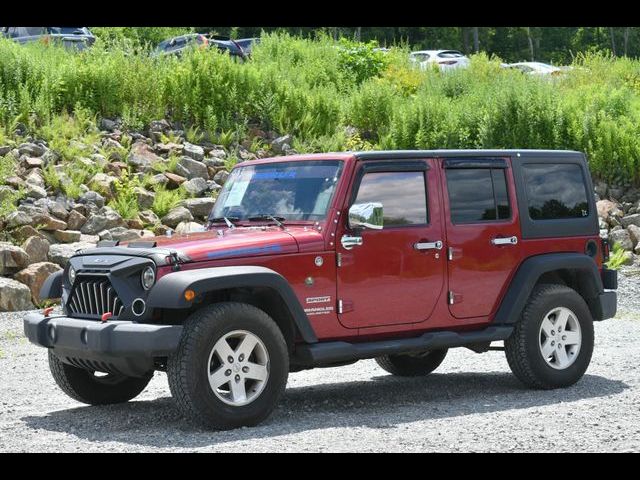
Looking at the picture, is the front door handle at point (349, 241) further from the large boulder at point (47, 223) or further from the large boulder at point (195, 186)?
the large boulder at point (195, 186)

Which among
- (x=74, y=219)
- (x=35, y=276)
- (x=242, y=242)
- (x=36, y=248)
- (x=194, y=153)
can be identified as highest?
(x=242, y=242)

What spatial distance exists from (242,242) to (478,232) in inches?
82.9

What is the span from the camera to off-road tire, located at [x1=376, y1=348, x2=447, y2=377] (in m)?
9.93

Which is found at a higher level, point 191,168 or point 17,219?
point 191,168

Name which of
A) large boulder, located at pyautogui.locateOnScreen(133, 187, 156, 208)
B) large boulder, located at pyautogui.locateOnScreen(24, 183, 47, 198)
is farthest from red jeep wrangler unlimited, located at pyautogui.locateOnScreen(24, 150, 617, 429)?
large boulder, located at pyautogui.locateOnScreen(133, 187, 156, 208)

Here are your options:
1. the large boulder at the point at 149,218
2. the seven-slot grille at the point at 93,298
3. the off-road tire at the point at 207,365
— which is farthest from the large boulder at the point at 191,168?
the off-road tire at the point at 207,365

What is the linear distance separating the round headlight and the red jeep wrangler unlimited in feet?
0.04

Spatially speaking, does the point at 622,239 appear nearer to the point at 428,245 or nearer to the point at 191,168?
the point at 191,168

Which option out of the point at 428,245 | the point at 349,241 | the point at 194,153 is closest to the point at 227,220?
the point at 349,241

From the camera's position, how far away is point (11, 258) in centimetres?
1416

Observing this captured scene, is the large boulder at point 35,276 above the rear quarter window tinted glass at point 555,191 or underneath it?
underneath

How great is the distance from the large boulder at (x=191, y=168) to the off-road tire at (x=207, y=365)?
10108 mm

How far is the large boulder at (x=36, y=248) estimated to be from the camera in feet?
47.2

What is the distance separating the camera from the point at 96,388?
8367 mm
